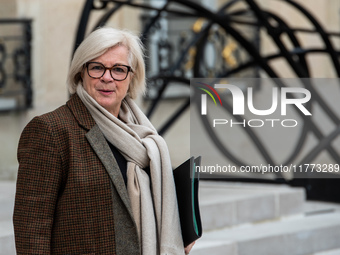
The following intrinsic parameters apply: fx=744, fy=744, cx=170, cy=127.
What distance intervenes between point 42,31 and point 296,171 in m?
3.15

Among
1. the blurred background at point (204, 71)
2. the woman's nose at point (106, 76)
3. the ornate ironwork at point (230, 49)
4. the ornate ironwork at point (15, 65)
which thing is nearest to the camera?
the woman's nose at point (106, 76)

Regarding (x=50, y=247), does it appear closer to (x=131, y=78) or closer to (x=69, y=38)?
(x=131, y=78)

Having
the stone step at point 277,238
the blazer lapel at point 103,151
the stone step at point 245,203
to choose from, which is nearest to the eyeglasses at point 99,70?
the blazer lapel at point 103,151

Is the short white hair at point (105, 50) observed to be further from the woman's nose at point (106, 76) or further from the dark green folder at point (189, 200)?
the dark green folder at point (189, 200)

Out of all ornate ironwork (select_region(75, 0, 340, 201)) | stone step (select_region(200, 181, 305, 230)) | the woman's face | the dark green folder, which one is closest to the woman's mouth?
the woman's face

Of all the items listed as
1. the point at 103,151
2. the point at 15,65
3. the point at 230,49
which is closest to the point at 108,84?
the point at 103,151

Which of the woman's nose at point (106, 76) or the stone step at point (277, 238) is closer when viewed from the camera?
the woman's nose at point (106, 76)

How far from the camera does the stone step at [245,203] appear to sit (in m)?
5.08

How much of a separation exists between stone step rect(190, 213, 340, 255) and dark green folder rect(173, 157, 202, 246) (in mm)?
2051

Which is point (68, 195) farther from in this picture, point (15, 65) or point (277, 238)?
point (15, 65)

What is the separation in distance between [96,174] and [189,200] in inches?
13.0

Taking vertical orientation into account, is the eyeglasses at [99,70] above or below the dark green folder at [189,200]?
above

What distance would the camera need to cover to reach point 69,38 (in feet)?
25.5

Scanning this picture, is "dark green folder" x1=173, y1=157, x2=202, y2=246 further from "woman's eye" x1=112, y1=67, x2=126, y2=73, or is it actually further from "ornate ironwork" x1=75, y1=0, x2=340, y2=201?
"ornate ironwork" x1=75, y1=0, x2=340, y2=201
